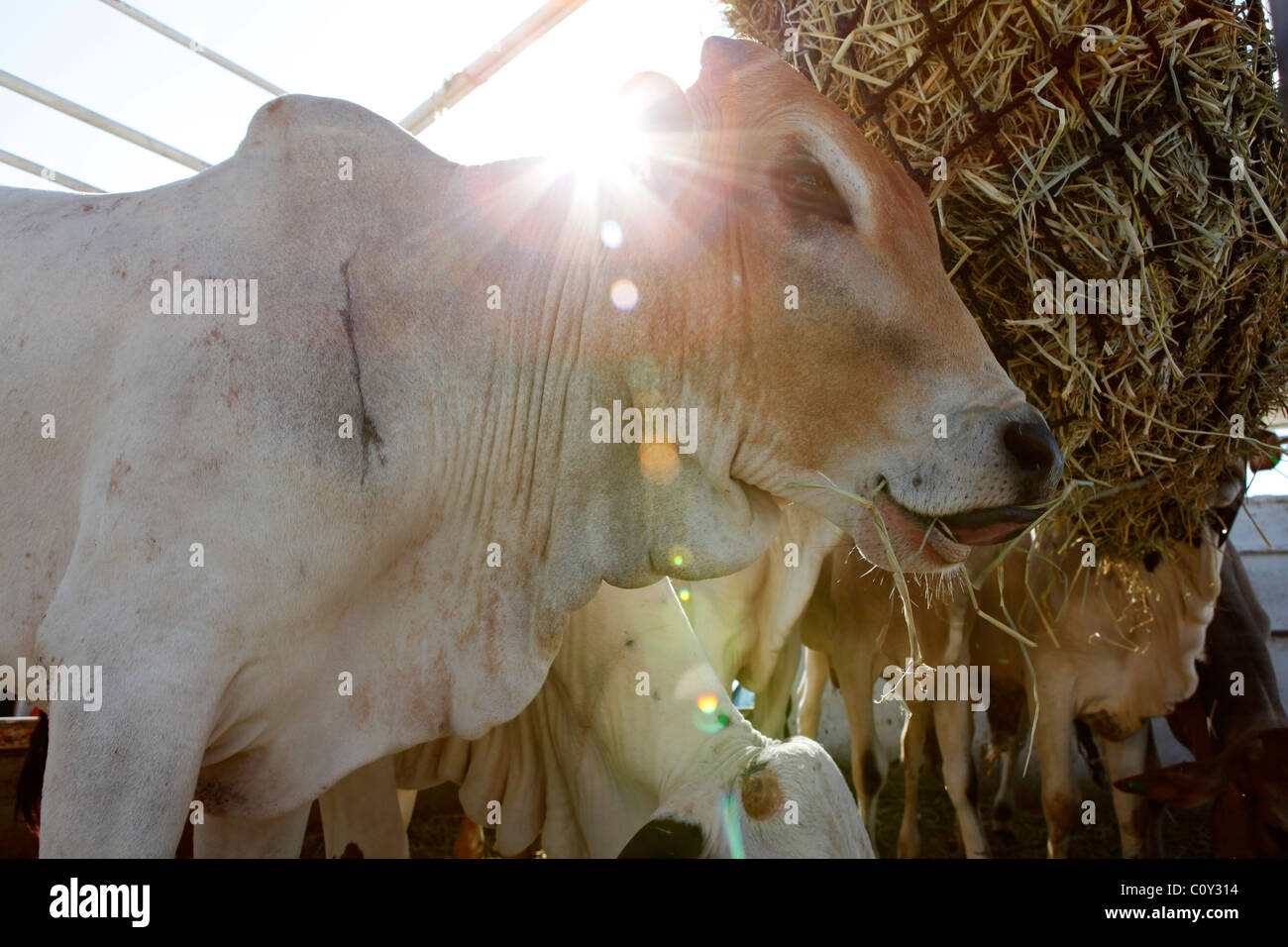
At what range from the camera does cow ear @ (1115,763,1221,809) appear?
4.59 meters

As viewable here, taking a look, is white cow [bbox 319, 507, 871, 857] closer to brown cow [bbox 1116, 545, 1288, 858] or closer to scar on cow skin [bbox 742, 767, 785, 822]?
scar on cow skin [bbox 742, 767, 785, 822]

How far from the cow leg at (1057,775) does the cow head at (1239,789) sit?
→ 2.26ft

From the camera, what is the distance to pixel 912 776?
5.96m

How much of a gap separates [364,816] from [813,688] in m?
4.07

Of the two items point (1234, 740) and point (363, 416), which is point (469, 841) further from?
point (1234, 740)

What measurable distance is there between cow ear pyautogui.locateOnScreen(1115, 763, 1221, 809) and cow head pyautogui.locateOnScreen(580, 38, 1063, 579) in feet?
9.38

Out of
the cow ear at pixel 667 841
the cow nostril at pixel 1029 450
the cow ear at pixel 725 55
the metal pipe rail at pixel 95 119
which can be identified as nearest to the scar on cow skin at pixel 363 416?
the cow ear at pixel 667 841

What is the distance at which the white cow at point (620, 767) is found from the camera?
2.42 m

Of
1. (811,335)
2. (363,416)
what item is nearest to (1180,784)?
(811,335)

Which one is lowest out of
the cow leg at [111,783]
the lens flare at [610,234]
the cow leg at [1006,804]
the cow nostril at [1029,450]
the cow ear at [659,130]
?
the cow leg at [1006,804]

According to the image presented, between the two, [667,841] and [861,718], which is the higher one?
[861,718]

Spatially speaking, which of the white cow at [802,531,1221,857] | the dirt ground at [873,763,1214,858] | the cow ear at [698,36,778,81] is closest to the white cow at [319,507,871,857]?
the cow ear at [698,36,778,81]

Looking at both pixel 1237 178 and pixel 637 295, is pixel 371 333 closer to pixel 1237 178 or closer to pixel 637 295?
pixel 637 295

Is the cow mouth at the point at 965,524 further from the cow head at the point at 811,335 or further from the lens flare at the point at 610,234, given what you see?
the lens flare at the point at 610,234
